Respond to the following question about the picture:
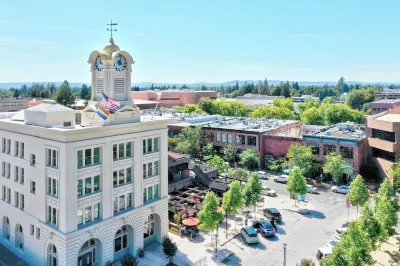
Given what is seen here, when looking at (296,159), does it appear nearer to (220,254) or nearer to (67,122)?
(220,254)

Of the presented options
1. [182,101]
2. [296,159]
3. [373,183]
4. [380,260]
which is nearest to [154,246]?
[380,260]

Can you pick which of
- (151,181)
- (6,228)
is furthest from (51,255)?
(151,181)

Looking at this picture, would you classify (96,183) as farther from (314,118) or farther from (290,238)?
(314,118)

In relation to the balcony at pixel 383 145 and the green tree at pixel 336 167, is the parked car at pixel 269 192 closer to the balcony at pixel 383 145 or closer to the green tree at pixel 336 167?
the green tree at pixel 336 167

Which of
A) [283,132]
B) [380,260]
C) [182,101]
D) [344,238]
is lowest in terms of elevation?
[380,260]

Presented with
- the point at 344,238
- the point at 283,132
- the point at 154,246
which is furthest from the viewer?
the point at 283,132

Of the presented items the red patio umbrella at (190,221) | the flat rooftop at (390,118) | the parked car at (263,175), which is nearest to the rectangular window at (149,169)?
the red patio umbrella at (190,221)

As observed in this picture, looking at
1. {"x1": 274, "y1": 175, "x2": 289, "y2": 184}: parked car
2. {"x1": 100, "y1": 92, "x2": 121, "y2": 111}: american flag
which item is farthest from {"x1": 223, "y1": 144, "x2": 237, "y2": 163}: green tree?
{"x1": 100, "y1": 92, "x2": 121, "y2": 111}: american flag
